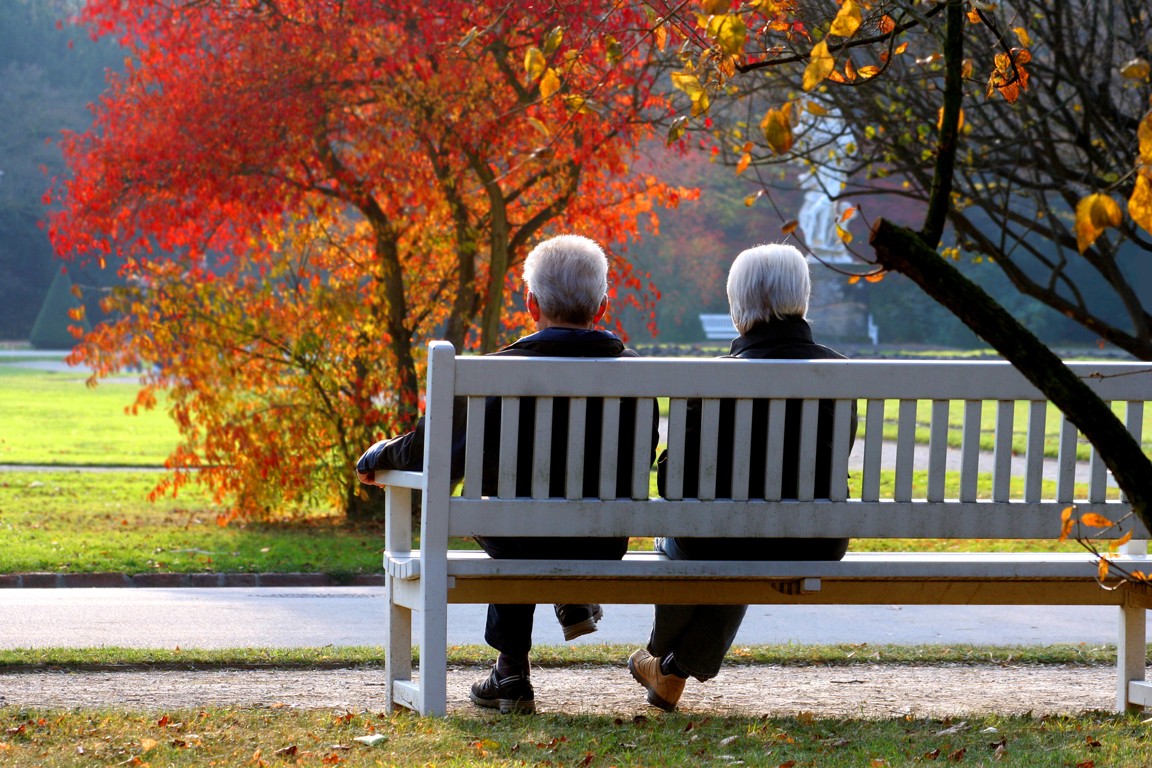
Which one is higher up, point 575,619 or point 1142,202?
point 1142,202

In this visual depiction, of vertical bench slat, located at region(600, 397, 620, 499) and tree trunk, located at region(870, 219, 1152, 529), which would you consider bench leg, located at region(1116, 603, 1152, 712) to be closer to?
vertical bench slat, located at region(600, 397, 620, 499)

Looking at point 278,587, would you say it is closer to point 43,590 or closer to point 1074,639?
point 43,590

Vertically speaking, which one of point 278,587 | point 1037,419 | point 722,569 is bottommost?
point 278,587

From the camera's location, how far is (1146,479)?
107 inches

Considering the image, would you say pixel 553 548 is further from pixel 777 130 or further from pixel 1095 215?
pixel 1095 215

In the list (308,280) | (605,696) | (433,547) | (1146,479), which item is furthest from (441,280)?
(1146,479)

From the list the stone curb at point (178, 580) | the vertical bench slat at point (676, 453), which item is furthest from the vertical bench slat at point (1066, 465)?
the stone curb at point (178, 580)

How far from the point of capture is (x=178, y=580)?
8.22 m

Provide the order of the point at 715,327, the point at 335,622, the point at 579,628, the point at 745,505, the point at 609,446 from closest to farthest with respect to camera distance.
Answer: the point at 609,446
the point at 745,505
the point at 579,628
the point at 335,622
the point at 715,327

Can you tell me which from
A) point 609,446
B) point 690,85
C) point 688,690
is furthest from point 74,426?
point 690,85

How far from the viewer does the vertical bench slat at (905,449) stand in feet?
12.8

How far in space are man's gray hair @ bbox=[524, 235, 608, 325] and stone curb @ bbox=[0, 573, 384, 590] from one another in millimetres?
4535

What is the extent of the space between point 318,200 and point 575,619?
709 cm

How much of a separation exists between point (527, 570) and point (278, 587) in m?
4.81
